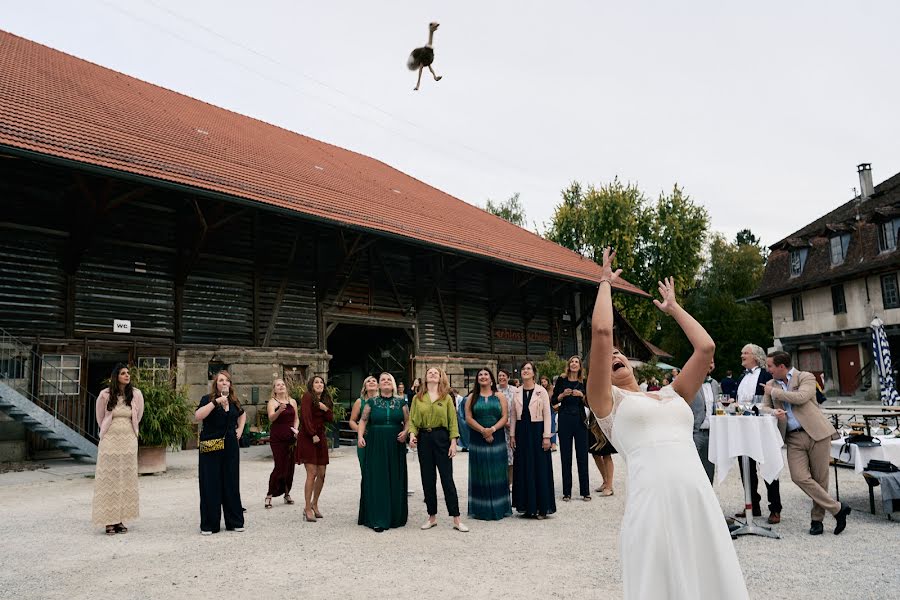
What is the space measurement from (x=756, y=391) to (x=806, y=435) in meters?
0.97

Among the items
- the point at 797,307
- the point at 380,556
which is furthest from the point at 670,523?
the point at 797,307

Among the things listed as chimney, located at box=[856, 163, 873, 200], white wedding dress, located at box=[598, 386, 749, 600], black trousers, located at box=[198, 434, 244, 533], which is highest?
chimney, located at box=[856, 163, 873, 200]

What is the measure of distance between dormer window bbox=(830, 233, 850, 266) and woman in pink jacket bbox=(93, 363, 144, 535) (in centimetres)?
3387

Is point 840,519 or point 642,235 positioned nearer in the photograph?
point 840,519

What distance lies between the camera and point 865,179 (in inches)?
1361

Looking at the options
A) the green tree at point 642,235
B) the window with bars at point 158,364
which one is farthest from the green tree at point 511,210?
the window with bars at point 158,364

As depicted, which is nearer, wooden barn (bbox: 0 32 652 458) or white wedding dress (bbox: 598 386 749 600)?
white wedding dress (bbox: 598 386 749 600)

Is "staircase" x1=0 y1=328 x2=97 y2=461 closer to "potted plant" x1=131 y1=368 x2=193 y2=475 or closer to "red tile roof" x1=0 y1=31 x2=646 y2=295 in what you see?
"potted plant" x1=131 y1=368 x2=193 y2=475

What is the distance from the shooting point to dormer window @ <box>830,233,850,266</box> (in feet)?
104

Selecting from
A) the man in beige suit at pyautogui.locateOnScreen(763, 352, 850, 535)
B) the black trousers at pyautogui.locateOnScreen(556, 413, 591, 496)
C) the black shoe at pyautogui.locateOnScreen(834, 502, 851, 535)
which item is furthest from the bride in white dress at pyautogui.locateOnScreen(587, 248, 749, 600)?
the black trousers at pyautogui.locateOnScreen(556, 413, 591, 496)

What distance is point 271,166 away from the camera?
711 inches

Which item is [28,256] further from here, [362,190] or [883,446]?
[883,446]

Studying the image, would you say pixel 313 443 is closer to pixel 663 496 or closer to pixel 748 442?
pixel 748 442

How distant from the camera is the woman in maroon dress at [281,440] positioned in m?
8.88
